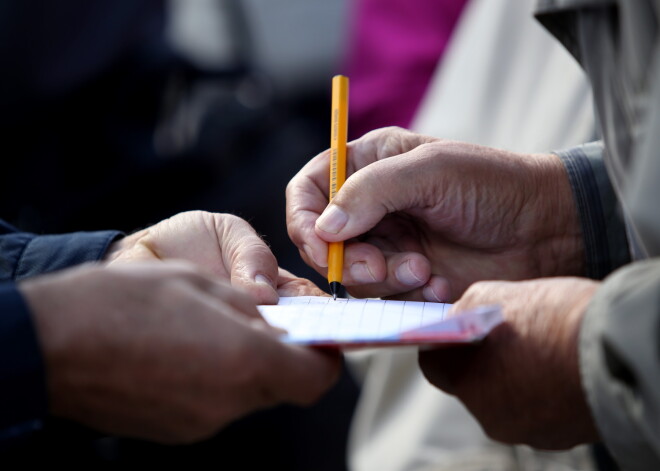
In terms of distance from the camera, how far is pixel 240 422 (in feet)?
4.77

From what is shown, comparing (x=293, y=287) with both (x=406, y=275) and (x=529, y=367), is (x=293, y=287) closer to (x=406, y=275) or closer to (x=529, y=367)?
(x=406, y=275)

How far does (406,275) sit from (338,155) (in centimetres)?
15

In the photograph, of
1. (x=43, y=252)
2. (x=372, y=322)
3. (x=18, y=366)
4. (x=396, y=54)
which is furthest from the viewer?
(x=396, y=54)

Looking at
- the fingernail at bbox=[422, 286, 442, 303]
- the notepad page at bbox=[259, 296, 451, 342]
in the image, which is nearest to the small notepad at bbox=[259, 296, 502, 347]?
the notepad page at bbox=[259, 296, 451, 342]

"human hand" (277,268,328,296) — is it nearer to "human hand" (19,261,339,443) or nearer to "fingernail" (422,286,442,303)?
"fingernail" (422,286,442,303)

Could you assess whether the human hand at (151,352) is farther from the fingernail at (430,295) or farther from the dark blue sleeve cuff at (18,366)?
the fingernail at (430,295)

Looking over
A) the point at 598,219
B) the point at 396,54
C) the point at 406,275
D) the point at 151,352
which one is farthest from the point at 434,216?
the point at 396,54

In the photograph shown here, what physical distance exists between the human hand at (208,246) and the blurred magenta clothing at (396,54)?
66 centimetres

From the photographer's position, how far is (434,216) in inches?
31.8

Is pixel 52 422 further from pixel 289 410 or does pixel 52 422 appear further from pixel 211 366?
pixel 289 410

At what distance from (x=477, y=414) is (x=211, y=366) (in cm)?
24

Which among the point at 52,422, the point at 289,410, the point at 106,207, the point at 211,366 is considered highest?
the point at 211,366

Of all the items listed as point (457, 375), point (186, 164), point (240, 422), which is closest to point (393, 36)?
point (186, 164)

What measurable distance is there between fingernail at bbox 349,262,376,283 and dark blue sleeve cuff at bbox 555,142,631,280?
0.24 m
